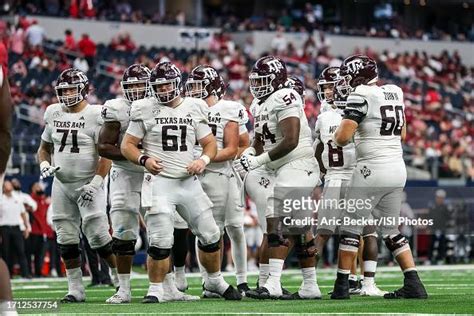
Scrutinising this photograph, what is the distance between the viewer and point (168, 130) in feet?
35.3

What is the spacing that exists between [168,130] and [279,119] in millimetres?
1057

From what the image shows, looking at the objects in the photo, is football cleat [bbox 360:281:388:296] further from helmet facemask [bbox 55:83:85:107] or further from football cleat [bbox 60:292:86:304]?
helmet facemask [bbox 55:83:85:107]

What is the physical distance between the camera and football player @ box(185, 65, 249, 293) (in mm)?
11750

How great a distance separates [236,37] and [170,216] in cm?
2218

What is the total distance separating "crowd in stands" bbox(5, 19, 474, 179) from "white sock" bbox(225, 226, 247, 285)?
9.13 m

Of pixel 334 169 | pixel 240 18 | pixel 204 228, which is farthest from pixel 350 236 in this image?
pixel 240 18

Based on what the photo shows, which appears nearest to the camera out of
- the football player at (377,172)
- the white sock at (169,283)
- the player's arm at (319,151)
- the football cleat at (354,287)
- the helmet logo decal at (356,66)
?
the football player at (377,172)

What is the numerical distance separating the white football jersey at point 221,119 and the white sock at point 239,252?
1.81ft

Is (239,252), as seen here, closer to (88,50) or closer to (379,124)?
(379,124)

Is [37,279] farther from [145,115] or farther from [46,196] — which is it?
[145,115]

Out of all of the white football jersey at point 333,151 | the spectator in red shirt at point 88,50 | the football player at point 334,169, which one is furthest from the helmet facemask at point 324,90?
the spectator in red shirt at point 88,50

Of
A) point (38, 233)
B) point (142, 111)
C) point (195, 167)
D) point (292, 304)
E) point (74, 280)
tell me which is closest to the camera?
point (292, 304)

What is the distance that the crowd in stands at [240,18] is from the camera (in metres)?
30.4

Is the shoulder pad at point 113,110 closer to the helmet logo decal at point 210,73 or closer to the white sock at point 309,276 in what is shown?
the helmet logo decal at point 210,73
